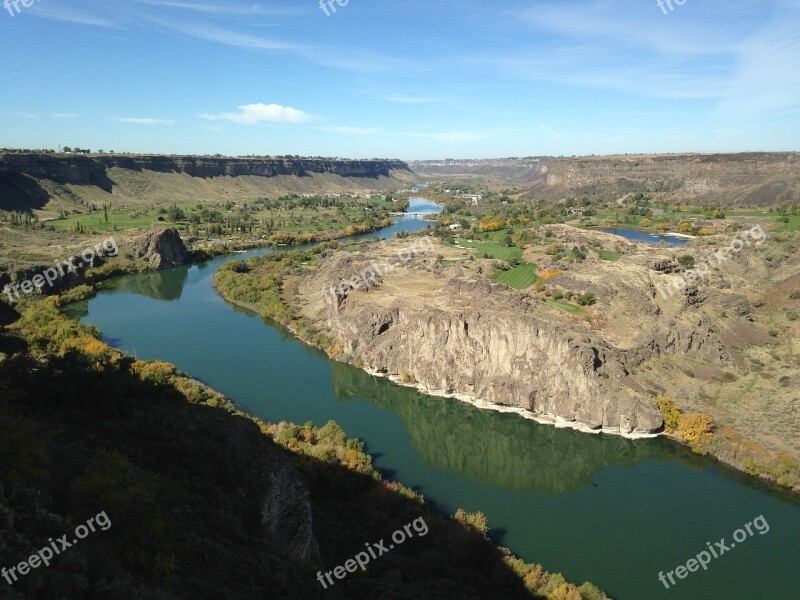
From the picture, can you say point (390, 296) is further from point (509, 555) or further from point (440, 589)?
point (440, 589)

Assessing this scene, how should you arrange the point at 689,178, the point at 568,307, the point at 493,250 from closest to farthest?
the point at 568,307 < the point at 493,250 < the point at 689,178

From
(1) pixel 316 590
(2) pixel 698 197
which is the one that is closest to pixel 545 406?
(1) pixel 316 590

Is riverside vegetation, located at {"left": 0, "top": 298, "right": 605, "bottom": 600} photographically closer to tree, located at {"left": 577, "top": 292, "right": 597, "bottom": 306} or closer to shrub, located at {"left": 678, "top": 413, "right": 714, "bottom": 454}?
shrub, located at {"left": 678, "top": 413, "right": 714, "bottom": 454}

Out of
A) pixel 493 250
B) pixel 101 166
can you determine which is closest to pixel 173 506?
pixel 493 250

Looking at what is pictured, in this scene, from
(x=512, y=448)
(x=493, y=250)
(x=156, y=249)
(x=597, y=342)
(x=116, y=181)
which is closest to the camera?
(x=512, y=448)

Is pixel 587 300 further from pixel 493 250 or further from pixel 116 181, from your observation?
→ pixel 116 181

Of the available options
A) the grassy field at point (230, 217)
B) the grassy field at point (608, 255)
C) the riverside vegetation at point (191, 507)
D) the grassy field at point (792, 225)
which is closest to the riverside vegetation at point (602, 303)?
the grassy field at point (608, 255)

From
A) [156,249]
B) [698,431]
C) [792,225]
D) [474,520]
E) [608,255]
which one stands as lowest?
[474,520]

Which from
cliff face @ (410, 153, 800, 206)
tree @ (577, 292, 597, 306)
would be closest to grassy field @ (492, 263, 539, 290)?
tree @ (577, 292, 597, 306)
